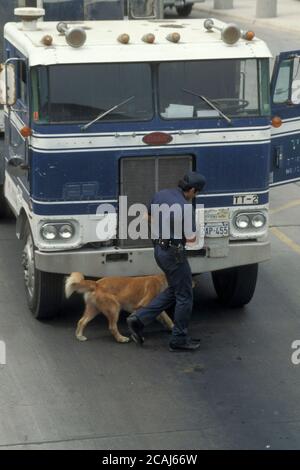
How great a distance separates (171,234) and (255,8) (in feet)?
87.7

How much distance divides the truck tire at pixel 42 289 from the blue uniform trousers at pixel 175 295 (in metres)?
0.97

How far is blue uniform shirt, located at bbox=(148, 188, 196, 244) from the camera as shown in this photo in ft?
33.8

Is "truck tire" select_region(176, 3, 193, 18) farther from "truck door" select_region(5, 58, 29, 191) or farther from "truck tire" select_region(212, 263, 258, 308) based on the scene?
"truck tire" select_region(212, 263, 258, 308)

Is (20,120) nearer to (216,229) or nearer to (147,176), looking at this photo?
(147,176)

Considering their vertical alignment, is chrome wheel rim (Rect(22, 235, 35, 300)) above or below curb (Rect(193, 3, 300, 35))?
above

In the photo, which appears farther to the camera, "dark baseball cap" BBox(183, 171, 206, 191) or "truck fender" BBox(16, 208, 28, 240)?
"truck fender" BBox(16, 208, 28, 240)

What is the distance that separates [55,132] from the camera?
10609 millimetres

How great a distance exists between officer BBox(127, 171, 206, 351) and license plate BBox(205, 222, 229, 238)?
290 millimetres

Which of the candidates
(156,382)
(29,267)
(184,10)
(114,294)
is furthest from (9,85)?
(184,10)

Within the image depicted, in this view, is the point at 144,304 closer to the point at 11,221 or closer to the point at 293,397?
the point at 293,397

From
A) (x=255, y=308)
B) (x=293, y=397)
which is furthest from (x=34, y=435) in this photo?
(x=255, y=308)

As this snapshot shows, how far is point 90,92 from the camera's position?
10758 mm

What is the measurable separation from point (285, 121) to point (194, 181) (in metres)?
2.12

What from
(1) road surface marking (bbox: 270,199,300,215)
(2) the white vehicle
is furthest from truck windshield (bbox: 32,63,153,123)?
(2) the white vehicle
